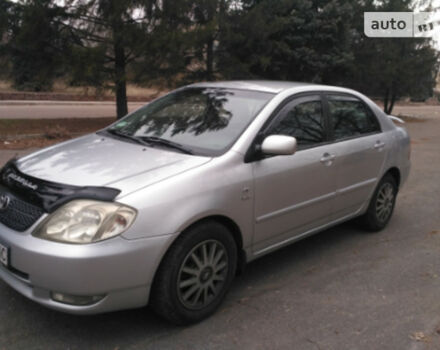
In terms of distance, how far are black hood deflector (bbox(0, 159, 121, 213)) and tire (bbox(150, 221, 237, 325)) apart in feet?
1.76

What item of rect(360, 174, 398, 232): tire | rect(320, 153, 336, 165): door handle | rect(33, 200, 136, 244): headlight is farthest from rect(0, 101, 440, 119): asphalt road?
rect(33, 200, 136, 244): headlight

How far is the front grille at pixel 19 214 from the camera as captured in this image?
8.77ft

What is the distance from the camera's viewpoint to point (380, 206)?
4973mm

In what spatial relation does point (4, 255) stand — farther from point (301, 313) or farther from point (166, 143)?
point (301, 313)

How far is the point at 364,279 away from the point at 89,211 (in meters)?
2.40

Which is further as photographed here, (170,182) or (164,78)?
(164,78)

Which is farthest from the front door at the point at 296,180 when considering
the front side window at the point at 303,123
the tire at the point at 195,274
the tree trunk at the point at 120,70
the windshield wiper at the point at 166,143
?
the tree trunk at the point at 120,70

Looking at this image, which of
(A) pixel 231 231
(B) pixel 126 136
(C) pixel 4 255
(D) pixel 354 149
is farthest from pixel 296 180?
(C) pixel 4 255

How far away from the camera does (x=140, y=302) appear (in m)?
2.76

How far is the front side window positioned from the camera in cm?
369

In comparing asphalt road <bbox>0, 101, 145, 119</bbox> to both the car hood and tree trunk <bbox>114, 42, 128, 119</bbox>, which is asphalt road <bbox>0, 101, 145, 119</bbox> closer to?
tree trunk <bbox>114, 42, 128, 119</bbox>

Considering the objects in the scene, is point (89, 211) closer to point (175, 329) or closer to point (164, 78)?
point (175, 329)

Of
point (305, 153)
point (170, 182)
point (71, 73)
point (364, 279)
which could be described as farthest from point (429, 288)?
point (71, 73)

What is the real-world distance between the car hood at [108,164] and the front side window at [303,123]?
2.88ft
